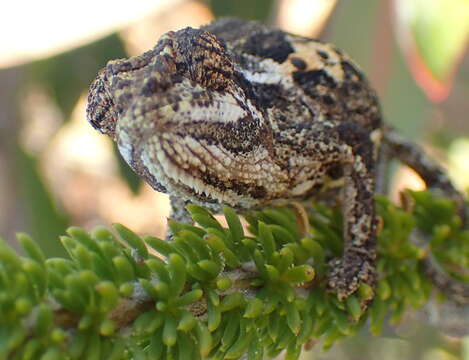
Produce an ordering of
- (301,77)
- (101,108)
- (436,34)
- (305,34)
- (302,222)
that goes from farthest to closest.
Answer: (305,34) < (436,34) < (301,77) < (302,222) < (101,108)

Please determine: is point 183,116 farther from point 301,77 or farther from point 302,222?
point 301,77

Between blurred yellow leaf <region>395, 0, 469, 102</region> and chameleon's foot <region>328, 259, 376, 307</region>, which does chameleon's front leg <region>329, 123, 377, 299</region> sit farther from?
blurred yellow leaf <region>395, 0, 469, 102</region>

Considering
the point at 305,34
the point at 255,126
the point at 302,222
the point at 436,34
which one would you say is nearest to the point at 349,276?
the point at 302,222

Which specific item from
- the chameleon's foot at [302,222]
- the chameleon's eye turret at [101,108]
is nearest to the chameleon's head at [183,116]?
the chameleon's eye turret at [101,108]

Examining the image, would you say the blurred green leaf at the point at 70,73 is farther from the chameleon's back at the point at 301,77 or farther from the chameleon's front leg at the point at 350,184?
the chameleon's front leg at the point at 350,184

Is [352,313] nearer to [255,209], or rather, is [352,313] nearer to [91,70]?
[255,209]

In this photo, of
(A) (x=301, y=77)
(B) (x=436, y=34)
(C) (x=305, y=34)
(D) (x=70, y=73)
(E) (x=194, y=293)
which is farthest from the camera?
(D) (x=70, y=73)
